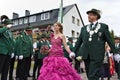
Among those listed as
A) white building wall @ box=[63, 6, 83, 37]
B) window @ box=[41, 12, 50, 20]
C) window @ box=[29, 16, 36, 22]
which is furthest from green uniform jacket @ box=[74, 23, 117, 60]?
window @ box=[29, 16, 36, 22]

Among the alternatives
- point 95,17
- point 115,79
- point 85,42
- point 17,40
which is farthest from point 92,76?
point 115,79

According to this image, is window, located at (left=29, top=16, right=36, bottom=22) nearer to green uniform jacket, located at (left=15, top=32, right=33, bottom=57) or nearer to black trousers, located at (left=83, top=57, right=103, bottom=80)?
green uniform jacket, located at (left=15, top=32, right=33, bottom=57)

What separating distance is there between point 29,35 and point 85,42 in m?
4.79

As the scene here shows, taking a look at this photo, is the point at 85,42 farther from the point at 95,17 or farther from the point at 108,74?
the point at 108,74

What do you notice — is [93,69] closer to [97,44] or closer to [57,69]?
[97,44]

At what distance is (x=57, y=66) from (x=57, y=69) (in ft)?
0.25

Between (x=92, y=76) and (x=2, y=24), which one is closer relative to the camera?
(x=92, y=76)

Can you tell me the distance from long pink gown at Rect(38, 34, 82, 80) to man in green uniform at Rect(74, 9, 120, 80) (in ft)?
4.60

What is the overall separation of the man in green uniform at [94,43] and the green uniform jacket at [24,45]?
438 cm

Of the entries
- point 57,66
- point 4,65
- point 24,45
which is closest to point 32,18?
point 24,45

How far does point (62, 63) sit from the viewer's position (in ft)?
30.4

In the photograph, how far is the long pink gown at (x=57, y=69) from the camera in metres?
9.04

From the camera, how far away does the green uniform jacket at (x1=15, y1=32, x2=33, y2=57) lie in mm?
11914

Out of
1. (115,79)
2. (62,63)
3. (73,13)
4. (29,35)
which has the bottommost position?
(115,79)
